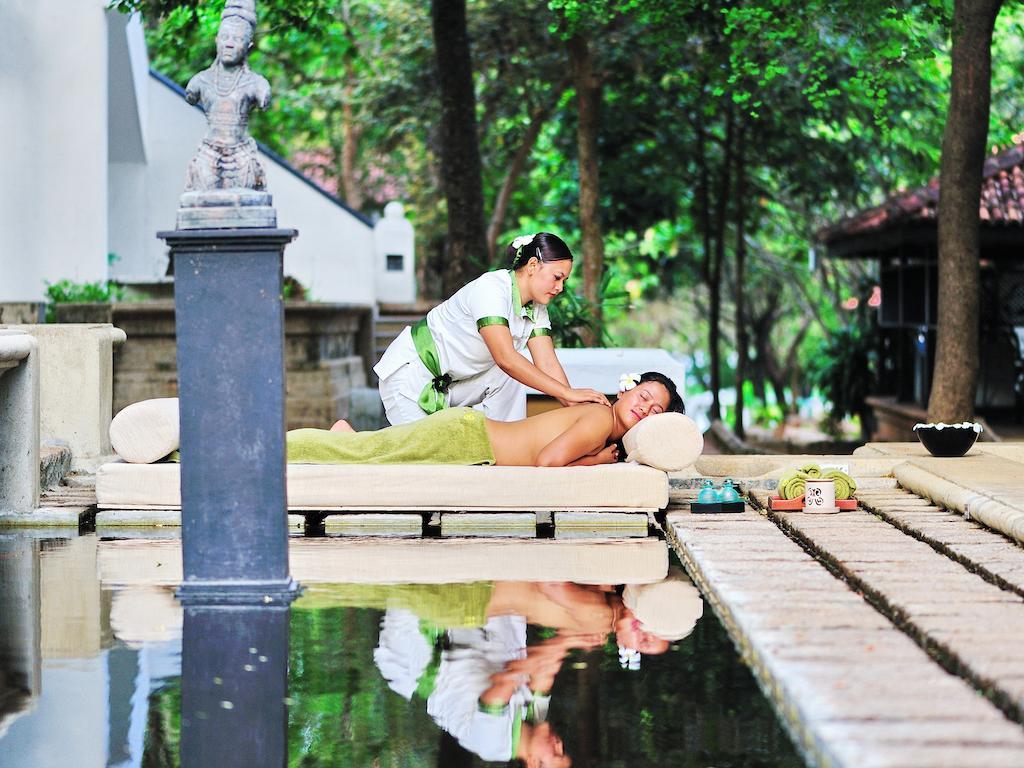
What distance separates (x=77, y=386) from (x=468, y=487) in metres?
2.74

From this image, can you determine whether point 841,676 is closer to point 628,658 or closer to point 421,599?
point 628,658

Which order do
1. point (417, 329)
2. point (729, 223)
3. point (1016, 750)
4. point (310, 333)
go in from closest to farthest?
point (1016, 750)
point (417, 329)
point (310, 333)
point (729, 223)

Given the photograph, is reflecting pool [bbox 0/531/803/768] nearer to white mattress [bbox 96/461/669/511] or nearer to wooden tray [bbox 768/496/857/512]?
white mattress [bbox 96/461/669/511]

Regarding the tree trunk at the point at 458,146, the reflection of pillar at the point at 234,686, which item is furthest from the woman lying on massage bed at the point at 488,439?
the tree trunk at the point at 458,146

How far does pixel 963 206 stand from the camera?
11.1 m

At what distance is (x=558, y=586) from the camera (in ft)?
18.7

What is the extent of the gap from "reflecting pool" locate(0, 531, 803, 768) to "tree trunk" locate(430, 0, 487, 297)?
323 inches

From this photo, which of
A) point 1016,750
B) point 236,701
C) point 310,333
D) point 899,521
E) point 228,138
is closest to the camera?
point 1016,750

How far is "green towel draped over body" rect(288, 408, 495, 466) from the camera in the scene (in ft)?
23.4

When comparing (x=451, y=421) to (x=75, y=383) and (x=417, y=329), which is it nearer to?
(x=417, y=329)

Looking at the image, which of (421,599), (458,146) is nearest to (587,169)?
(458,146)

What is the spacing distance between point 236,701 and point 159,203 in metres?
15.4

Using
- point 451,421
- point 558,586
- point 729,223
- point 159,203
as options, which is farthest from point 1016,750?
point 729,223

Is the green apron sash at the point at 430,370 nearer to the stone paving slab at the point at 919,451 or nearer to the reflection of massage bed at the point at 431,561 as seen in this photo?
the reflection of massage bed at the point at 431,561
